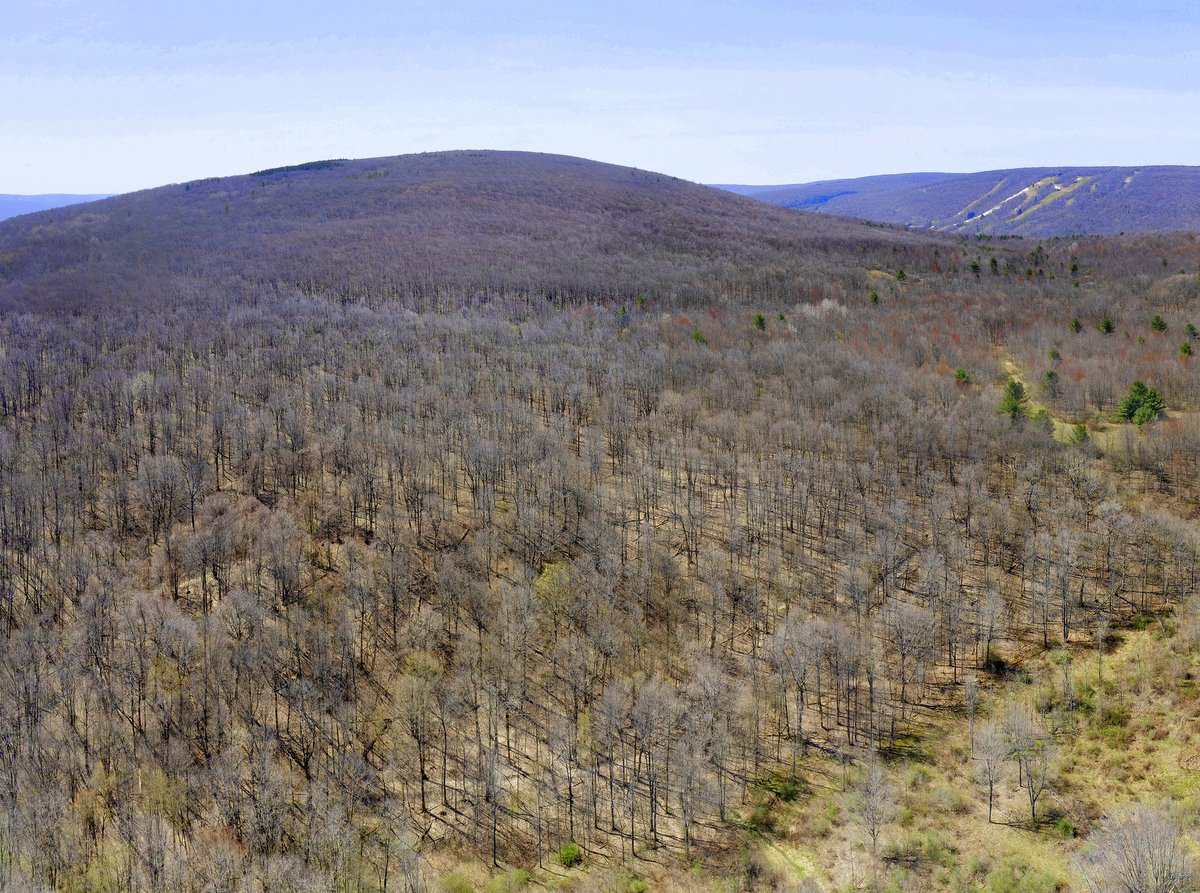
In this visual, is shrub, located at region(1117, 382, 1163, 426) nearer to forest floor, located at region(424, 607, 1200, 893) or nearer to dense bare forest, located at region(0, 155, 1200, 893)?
dense bare forest, located at region(0, 155, 1200, 893)

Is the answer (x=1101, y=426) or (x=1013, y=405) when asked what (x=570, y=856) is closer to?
(x=1013, y=405)

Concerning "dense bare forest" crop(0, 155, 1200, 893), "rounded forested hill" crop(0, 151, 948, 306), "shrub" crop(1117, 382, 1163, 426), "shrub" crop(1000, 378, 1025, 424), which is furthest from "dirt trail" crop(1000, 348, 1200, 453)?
"rounded forested hill" crop(0, 151, 948, 306)

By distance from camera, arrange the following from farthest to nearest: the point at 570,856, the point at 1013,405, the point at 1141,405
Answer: the point at 1013,405 < the point at 1141,405 < the point at 570,856

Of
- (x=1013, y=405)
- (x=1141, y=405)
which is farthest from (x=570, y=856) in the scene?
(x=1141, y=405)

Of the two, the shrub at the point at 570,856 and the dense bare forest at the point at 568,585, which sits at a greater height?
the dense bare forest at the point at 568,585

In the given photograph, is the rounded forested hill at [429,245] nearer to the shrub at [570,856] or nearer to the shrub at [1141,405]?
the shrub at [1141,405]

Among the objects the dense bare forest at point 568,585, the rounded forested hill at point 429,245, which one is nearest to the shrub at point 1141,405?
the dense bare forest at point 568,585
